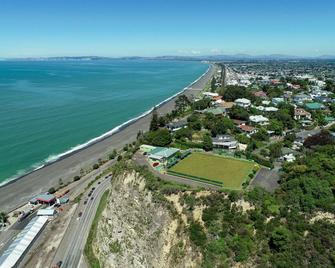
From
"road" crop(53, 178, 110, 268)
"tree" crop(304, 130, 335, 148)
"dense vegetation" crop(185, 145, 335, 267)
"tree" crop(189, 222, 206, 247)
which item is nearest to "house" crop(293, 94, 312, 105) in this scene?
"tree" crop(304, 130, 335, 148)

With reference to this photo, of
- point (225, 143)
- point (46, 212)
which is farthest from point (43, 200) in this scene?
point (225, 143)

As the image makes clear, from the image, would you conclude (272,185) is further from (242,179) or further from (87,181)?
(87,181)

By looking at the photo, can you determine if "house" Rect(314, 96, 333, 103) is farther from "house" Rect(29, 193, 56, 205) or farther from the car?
the car

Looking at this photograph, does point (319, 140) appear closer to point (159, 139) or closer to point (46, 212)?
point (159, 139)

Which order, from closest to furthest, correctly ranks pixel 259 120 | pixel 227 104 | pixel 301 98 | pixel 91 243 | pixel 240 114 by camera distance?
1. pixel 91 243
2. pixel 259 120
3. pixel 240 114
4. pixel 227 104
5. pixel 301 98

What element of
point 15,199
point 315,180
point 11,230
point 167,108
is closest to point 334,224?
point 315,180

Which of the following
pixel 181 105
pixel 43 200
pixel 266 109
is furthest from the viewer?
pixel 181 105
